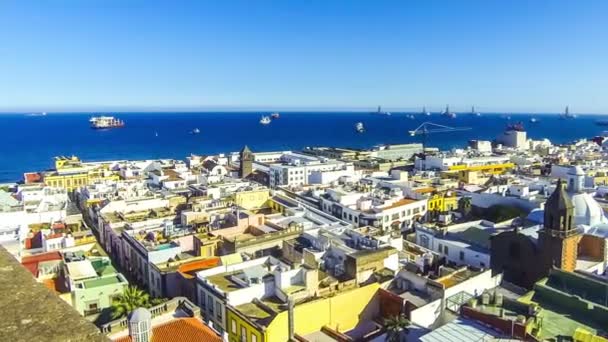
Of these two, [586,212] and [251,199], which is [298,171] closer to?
[251,199]

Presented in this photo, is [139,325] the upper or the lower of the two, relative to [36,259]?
upper

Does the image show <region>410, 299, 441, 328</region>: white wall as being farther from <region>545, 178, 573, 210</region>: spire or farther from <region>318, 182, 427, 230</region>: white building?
<region>318, 182, 427, 230</region>: white building

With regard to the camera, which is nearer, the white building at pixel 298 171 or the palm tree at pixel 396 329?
the palm tree at pixel 396 329

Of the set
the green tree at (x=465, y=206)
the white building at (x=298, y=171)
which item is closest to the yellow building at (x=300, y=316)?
the green tree at (x=465, y=206)

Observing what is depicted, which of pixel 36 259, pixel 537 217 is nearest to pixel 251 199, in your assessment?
pixel 36 259

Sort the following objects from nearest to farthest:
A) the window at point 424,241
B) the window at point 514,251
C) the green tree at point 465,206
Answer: the window at point 514,251, the window at point 424,241, the green tree at point 465,206

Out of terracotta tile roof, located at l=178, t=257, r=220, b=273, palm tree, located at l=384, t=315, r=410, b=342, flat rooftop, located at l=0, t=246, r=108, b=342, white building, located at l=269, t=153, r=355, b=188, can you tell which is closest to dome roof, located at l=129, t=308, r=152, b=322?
palm tree, located at l=384, t=315, r=410, b=342

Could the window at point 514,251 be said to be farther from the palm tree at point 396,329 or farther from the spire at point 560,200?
the palm tree at point 396,329
